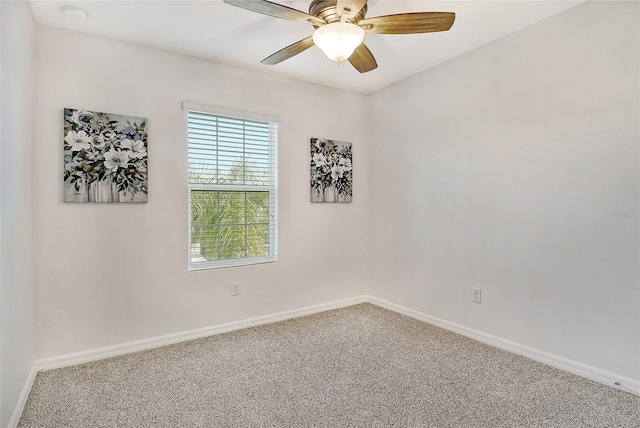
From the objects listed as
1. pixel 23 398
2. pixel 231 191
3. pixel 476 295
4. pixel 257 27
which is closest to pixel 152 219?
pixel 231 191

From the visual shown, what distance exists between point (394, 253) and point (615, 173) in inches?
77.9

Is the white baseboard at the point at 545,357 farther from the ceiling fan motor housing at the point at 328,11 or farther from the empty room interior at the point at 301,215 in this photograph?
the ceiling fan motor housing at the point at 328,11

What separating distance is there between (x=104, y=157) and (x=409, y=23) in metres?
2.24

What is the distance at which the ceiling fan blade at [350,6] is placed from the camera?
1.67 meters

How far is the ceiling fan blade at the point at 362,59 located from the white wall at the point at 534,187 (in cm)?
108

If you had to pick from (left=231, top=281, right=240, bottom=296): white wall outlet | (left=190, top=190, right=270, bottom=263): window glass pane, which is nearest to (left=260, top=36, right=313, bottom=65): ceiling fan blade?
(left=190, top=190, right=270, bottom=263): window glass pane

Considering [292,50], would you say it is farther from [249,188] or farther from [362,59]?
[249,188]

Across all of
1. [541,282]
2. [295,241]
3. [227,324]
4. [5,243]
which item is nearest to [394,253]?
[295,241]

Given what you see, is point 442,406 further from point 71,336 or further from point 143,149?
point 143,149

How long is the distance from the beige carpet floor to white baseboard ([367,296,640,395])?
0.06 metres

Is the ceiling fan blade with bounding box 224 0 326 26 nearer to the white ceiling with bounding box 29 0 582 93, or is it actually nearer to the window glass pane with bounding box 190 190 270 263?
the white ceiling with bounding box 29 0 582 93

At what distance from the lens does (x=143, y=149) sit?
2707 mm

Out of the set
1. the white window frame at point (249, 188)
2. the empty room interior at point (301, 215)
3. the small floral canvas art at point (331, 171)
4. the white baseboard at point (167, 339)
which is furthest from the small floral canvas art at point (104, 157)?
the small floral canvas art at point (331, 171)

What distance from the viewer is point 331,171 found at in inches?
147
